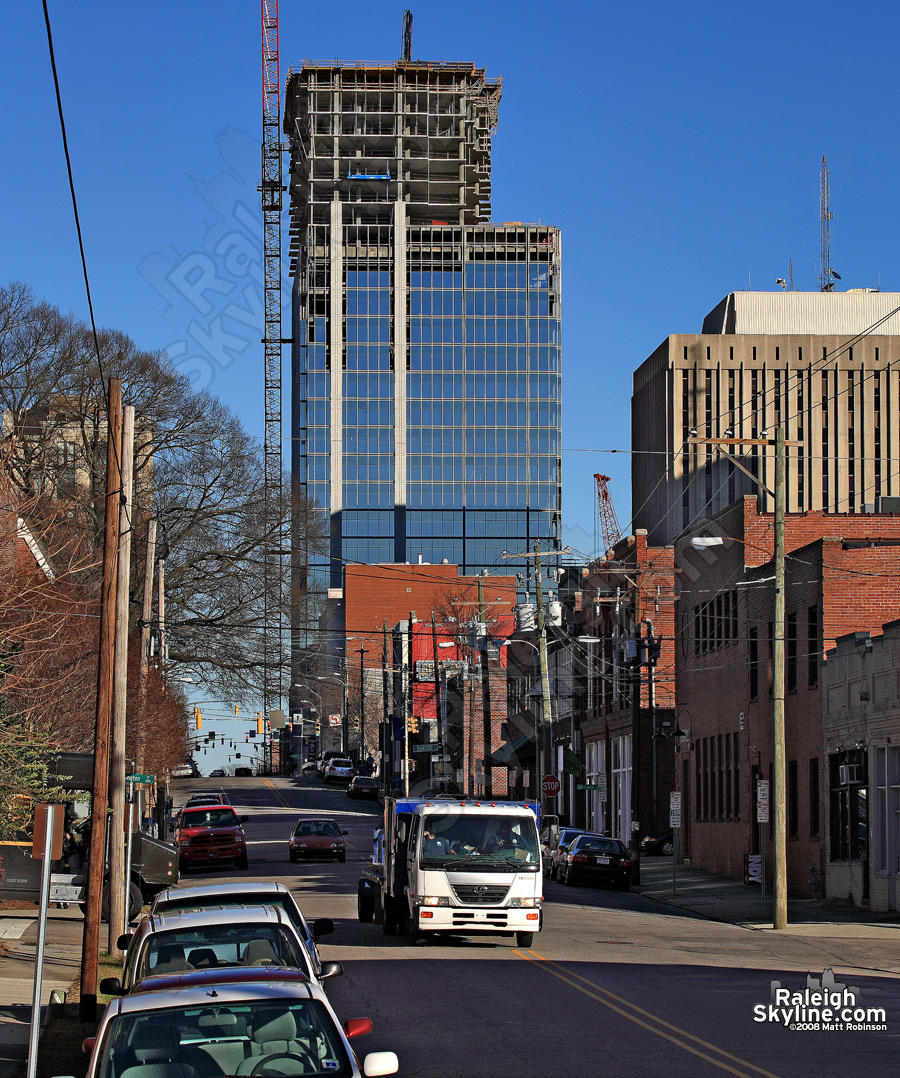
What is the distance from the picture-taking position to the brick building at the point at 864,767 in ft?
101

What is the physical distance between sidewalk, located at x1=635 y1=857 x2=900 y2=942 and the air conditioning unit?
2796 millimetres

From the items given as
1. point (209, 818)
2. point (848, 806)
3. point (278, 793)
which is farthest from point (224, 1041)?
point (278, 793)

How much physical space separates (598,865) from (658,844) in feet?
44.9

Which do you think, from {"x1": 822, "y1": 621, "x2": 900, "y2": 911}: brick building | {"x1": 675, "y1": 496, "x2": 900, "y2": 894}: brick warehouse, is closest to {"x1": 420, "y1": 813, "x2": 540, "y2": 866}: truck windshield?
{"x1": 822, "y1": 621, "x2": 900, "y2": 911}: brick building

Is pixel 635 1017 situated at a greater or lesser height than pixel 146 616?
lesser

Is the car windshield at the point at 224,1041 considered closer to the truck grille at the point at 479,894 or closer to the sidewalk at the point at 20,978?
the sidewalk at the point at 20,978

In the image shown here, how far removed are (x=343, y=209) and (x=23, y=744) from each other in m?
165

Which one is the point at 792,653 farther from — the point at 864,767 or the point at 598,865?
the point at 598,865

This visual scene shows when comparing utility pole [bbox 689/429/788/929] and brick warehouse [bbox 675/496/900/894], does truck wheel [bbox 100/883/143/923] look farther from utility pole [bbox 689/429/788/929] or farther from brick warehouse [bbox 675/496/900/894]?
brick warehouse [bbox 675/496/900/894]

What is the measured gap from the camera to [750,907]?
33969mm

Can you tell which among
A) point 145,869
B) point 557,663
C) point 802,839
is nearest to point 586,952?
point 145,869

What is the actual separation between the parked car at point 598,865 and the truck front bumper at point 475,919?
1911cm

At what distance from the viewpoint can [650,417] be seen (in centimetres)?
17312

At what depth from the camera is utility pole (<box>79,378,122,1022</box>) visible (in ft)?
55.6
